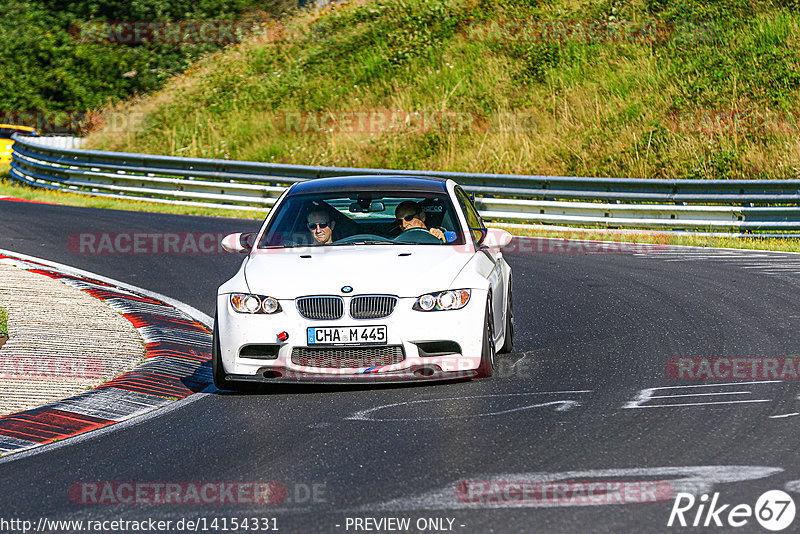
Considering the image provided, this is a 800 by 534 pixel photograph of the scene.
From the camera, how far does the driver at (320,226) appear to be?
9023 millimetres

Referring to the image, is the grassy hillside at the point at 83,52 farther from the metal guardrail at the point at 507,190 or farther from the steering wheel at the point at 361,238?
the steering wheel at the point at 361,238

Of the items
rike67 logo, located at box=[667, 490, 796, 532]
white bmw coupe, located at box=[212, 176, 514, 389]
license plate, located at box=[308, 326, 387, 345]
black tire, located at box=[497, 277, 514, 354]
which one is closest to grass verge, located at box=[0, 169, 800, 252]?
black tire, located at box=[497, 277, 514, 354]

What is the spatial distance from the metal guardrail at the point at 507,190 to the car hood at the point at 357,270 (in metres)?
10.6

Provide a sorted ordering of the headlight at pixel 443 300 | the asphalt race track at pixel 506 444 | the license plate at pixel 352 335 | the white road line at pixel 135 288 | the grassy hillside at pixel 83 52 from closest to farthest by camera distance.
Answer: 1. the asphalt race track at pixel 506 444
2. the license plate at pixel 352 335
3. the headlight at pixel 443 300
4. the white road line at pixel 135 288
5. the grassy hillside at pixel 83 52

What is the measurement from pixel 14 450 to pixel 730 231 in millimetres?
13789

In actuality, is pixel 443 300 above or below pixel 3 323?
above

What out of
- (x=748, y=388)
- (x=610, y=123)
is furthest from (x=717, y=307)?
(x=610, y=123)

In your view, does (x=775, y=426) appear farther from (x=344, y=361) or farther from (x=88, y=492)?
(x=88, y=492)

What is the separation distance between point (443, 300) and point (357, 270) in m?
0.63

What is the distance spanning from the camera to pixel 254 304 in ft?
26.0

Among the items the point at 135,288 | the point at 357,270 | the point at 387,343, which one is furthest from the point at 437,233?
the point at 135,288
